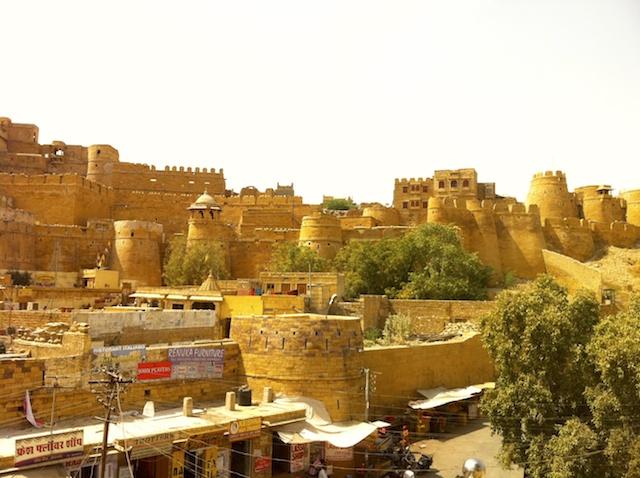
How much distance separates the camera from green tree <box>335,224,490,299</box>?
27.4 metres

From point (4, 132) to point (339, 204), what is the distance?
2514 centimetres

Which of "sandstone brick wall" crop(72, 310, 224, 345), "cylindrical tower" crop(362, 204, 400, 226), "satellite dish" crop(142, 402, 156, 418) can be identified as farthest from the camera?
"cylindrical tower" crop(362, 204, 400, 226)

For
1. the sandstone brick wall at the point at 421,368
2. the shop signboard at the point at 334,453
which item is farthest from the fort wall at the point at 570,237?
the shop signboard at the point at 334,453

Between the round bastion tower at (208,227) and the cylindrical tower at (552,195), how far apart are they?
1845 cm

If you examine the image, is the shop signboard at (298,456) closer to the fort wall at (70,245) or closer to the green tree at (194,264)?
the green tree at (194,264)

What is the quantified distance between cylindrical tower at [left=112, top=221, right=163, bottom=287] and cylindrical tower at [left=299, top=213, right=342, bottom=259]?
7.68 meters

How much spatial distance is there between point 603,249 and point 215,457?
30.3 meters

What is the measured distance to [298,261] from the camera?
94.7 feet

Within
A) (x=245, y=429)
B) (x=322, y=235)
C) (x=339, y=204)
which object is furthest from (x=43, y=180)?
(x=245, y=429)

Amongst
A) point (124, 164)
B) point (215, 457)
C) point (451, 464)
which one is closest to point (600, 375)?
point (451, 464)

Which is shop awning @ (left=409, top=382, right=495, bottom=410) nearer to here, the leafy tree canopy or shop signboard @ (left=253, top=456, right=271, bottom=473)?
the leafy tree canopy

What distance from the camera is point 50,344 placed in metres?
13.6

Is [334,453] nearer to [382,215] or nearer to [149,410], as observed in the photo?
[149,410]

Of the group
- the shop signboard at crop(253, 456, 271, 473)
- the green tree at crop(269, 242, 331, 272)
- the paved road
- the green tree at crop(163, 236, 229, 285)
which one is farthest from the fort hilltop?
the shop signboard at crop(253, 456, 271, 473)
